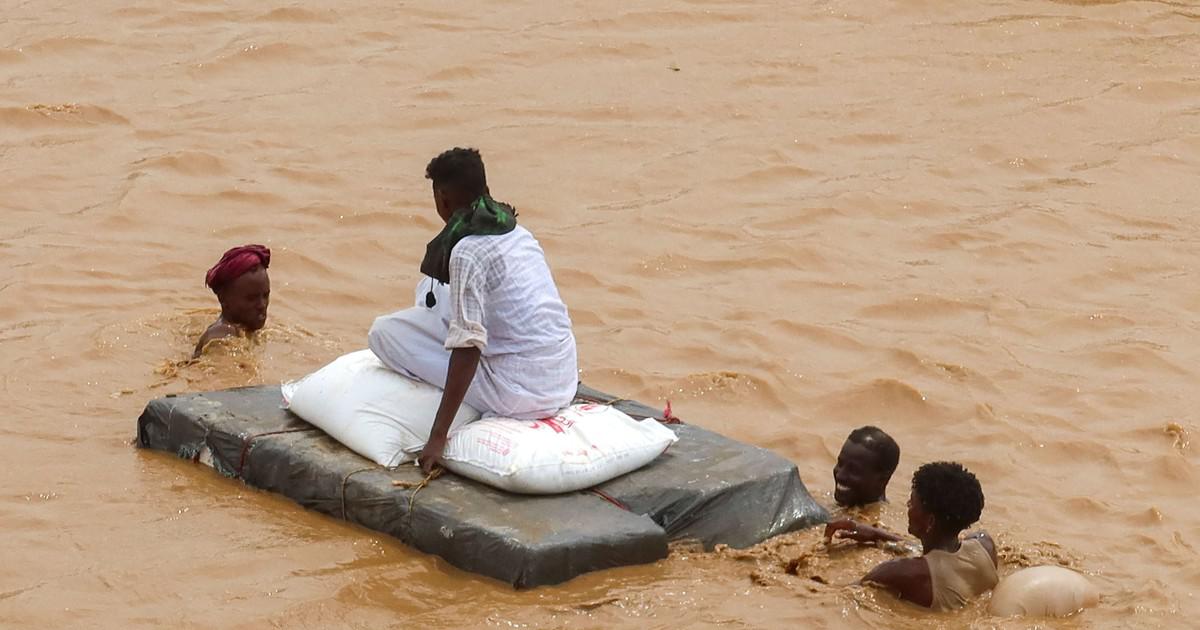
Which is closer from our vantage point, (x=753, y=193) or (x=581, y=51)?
(x=753, y=193)

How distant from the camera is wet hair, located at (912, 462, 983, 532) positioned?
18.1 feet

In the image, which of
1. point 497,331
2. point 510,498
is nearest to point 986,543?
point 510,498

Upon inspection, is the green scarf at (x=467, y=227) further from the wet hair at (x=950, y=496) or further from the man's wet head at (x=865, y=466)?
the wet hair at (x=950, y=496)

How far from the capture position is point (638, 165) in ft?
33.4

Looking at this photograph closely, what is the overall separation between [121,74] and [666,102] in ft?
11.2

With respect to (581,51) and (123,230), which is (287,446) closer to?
(123,230)

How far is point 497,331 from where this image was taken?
237 inches

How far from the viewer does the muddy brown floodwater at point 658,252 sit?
5.63 meters

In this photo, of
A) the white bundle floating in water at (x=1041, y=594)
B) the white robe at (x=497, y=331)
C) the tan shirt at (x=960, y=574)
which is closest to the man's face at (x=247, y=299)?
the white robe at (x=497, y=331)

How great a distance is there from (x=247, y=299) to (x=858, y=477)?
2.76 metres

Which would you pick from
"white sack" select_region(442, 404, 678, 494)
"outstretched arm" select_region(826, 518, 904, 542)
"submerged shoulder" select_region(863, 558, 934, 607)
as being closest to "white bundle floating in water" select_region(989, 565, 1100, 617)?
"submerged shoulder" select_region(863, 558, 934, 607)

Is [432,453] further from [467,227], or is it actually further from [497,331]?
[467,227]

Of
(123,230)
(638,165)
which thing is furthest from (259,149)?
(638,165)

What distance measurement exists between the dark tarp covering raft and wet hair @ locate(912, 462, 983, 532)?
0.63m
